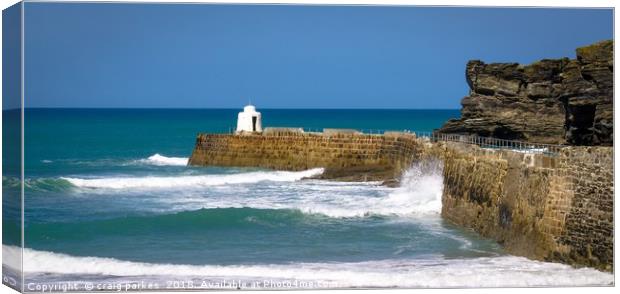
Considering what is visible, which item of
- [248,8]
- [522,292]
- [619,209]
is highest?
[248,8]

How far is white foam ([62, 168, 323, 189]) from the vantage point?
27156 millimetres

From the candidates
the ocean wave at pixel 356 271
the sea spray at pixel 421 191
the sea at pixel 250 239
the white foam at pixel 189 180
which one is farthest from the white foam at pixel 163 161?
the ocean wave at pixel 356 271

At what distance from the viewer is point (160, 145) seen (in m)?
57.9

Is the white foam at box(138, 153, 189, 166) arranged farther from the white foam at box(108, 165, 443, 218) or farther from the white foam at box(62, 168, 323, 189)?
the white foam at box(108, 165, 443, 218)

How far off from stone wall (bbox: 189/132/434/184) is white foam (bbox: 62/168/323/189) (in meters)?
0.82

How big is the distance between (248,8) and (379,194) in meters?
11.2

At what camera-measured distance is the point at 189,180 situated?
100ft

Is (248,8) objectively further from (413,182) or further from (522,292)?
(413,182)

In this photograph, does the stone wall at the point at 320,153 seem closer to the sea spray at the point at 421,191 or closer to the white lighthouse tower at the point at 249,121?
the white lighthouse tower at the point at 249,121

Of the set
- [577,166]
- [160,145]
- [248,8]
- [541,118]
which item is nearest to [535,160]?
[577,166]

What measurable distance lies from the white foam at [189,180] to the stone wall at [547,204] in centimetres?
998

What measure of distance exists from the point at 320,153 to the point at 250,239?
16.5 metres

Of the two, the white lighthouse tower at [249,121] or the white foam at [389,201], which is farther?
the white lighthouse tower at [249,121]

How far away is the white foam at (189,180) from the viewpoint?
2716 cm
